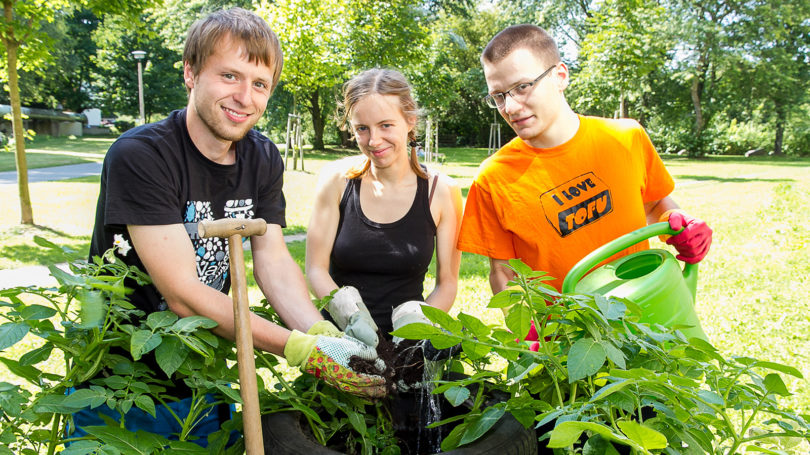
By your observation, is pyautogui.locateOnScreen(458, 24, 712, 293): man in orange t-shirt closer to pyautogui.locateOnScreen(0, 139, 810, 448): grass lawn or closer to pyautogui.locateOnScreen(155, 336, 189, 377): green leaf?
pyautogui.locateOnScreen(155, 336, 189, 377): green leaf

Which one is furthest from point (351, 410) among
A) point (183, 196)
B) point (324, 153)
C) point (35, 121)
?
point (35, 121)

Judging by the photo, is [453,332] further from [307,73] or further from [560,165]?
[307,73]

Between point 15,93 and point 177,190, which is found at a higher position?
point 15,93

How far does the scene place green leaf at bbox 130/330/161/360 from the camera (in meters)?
1.02

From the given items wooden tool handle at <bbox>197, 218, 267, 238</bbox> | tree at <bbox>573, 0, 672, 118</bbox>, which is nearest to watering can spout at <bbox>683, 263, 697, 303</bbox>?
wooden tool handle at <bbox>197, 218, 267, 238</bbox>

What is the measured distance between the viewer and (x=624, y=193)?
2072 millimetres

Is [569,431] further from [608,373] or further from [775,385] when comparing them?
[775,385]

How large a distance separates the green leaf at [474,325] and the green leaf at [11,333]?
2.43 feet

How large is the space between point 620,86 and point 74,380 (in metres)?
13.8

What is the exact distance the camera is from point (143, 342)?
1.04 m

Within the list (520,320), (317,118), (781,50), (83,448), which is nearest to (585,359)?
(520,320)

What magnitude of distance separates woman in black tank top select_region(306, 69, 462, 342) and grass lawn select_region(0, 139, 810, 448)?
5.36ft

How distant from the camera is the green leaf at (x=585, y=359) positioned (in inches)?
35.1

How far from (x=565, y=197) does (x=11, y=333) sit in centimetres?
166
